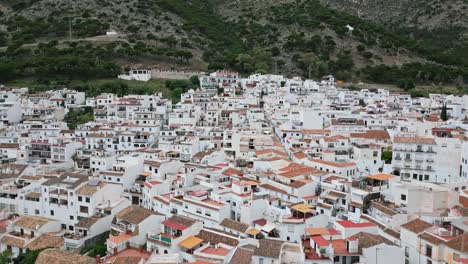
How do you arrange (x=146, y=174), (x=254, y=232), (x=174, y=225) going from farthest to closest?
1. (x=146, y=174)
2. (x=254, y=232)
3. (x=174, y=225)

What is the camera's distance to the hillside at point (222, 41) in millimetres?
62438

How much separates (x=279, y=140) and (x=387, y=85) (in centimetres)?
3099

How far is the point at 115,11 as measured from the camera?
253ft

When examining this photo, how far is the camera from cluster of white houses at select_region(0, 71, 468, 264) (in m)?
18.8

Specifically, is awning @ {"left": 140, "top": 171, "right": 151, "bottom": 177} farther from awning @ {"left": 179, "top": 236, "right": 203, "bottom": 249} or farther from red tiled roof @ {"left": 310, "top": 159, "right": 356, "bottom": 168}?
red tiled roof @ {"left": 310, "top": 159, "right": 356, "bottom": 168}

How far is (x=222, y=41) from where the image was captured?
74.3 meters

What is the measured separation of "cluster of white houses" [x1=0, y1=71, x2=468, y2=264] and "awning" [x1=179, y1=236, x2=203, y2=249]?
4 cm

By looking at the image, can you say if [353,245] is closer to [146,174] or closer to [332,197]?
[332,197]

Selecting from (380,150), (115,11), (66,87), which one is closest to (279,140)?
(380,150)

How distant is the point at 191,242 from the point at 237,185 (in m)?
4.63

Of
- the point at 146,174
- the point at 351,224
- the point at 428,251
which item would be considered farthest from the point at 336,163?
the point at 428,251

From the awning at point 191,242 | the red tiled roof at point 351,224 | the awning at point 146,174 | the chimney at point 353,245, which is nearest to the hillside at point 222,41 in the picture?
the awning at point 146,174

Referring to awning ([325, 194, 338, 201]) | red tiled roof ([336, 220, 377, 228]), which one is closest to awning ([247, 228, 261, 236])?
red tiled roof ([336, 220, 377, 228])

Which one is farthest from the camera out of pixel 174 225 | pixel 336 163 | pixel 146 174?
pixel 336 163
